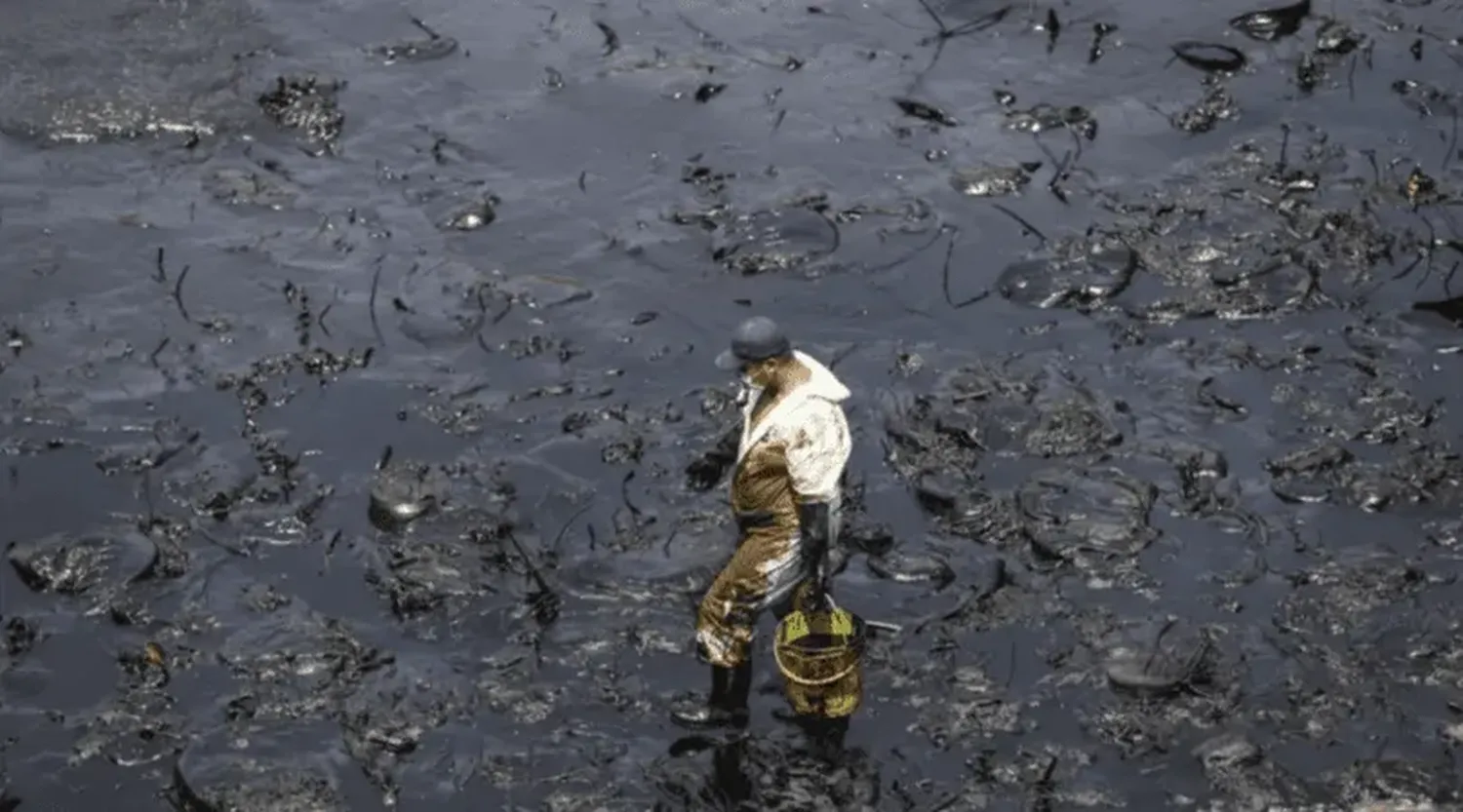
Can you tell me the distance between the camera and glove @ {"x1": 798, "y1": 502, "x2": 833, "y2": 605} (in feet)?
33.3

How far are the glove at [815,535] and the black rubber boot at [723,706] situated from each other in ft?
2.26

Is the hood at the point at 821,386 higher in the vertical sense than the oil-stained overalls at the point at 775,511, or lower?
higher

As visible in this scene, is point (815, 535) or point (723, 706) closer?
point (815, 535)

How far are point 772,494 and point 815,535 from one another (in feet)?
0.94

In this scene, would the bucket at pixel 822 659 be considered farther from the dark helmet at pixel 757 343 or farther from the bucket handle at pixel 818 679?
the dark helmet at pixel 757 343

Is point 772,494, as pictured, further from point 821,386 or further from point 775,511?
point 821,386

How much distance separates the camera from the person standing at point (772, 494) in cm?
→ 1000

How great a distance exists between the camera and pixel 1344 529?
469 inches

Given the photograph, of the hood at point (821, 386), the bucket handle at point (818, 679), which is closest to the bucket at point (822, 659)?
the bucket handle at point (818, 679)

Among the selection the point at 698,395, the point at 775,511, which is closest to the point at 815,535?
the point at 775,511

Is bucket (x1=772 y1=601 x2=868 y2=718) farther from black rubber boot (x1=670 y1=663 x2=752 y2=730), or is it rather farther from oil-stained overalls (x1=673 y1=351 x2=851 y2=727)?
black rubber boot (x1=670 y1=663 x2=752 y2=730)

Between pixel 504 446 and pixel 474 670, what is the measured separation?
1924mm

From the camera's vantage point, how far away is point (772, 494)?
10.2m

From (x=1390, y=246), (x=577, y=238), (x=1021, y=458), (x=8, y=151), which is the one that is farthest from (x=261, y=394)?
(x=1390, y=246)
